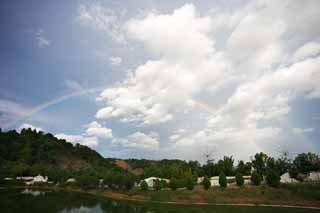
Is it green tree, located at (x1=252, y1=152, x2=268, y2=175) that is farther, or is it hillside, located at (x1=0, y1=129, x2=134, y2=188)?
hillside, located at (x1=0, y1=129, x2=134, y2=188)

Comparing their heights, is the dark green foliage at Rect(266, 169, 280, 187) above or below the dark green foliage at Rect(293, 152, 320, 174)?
below

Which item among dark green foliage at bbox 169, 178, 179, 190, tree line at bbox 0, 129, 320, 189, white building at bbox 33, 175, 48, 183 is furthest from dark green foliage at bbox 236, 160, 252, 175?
white building at bbox 33, 175, 48, 183

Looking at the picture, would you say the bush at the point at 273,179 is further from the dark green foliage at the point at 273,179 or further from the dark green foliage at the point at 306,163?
the dark green foliage at the point at 306,163

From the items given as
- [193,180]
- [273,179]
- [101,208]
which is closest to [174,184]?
[193,180]

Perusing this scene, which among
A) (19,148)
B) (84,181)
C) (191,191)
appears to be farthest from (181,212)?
(19,148)

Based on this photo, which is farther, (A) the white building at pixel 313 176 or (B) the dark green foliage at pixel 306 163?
(B) the dark green foliage at pixel 306 163

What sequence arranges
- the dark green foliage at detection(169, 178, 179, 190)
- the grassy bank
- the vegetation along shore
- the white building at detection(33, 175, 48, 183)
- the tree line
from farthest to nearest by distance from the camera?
the white building at detection(33, 175, 48, 183)
the tree line
the dark green foliage at detection(169, 178, 179, 190)
the vegetation along shore
the grassy bank

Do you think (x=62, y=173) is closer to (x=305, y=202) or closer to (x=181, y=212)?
(x=181, y=212)

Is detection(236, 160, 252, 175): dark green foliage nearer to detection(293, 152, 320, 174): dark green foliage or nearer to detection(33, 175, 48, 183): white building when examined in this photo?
detection(293, 152, 320, 174): dark green foliage

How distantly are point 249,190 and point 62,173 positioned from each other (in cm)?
7270

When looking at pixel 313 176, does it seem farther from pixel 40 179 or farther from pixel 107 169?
pixel 40 179

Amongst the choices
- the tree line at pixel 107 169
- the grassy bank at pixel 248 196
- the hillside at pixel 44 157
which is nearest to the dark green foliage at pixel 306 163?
the tree line at pixel 107 169

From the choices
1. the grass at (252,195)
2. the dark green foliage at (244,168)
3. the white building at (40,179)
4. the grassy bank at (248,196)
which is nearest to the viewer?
the grassy bank at (248,196)

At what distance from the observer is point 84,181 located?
81812mm
